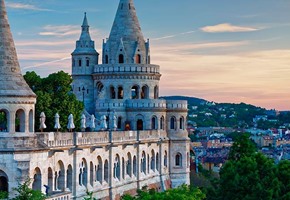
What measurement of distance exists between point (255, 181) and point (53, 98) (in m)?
19.1

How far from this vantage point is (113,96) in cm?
8862

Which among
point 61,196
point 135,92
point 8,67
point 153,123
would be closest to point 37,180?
point 61,196

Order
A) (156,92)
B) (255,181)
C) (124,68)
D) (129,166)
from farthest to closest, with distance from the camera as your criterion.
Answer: (156,92) → (124,68) → (129,166) → (255,181)

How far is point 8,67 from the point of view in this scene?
51938 millimetres

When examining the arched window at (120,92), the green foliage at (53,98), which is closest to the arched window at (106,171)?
the green foliage at (53,98)

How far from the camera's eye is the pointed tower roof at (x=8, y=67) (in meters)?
51.5

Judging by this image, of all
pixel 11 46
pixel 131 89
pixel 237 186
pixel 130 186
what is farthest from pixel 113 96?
pixel 11 46

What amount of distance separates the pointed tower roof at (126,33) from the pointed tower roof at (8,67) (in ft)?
120

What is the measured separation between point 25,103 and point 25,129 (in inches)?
62.5

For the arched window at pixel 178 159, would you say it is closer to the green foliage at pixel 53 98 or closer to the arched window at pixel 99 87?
the arched window at pixel 99 87

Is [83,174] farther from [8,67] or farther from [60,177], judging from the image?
[8,67]

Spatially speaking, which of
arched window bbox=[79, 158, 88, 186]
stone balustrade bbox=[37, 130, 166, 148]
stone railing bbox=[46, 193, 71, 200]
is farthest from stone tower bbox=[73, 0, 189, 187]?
stone railing bbox=[46, 193, 71, 200]

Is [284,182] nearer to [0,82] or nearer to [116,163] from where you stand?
[116,163]

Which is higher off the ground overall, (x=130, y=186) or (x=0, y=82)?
(x=0, y=82)
